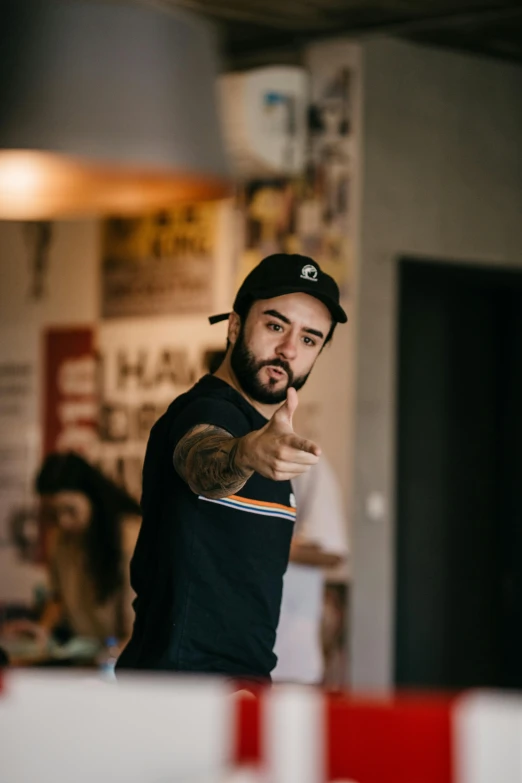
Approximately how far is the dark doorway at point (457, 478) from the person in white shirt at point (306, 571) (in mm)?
1617

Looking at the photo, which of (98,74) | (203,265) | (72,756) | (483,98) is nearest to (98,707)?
(72,756)

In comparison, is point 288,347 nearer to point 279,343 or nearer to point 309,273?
point 279,343

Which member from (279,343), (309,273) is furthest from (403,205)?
(279,343)

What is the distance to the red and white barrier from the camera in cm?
84

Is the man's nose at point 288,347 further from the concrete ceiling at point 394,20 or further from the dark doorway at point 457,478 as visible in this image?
the dark doorway at point 457,478

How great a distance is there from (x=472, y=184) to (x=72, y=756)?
2.51 m

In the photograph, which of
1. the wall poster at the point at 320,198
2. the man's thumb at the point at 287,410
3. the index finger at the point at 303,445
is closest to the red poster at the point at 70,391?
the wall poster at the point at 320,198

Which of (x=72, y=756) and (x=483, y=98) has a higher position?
(x=483, y=98)

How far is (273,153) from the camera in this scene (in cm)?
277

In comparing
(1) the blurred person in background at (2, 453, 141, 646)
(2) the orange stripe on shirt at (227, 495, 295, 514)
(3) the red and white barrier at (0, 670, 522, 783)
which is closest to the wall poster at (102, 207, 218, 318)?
(1) the blurred person in background at (2, 453, 141, 646)

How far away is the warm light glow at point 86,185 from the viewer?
183 centimetres

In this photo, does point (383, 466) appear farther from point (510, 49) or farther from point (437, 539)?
point (510, 49)

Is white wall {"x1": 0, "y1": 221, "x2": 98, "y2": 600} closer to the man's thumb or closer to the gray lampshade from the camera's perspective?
the gray lampshade

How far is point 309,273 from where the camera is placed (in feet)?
5.64
